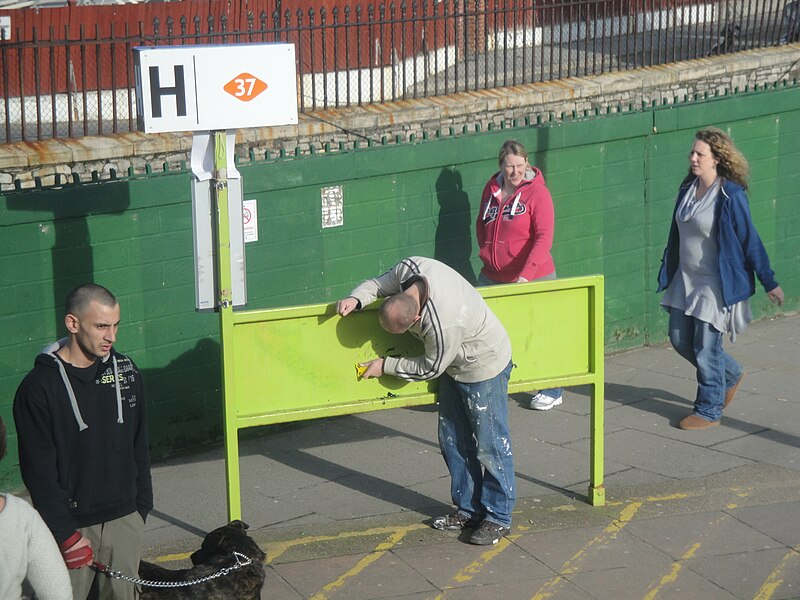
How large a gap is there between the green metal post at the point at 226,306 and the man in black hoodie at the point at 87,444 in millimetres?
1215

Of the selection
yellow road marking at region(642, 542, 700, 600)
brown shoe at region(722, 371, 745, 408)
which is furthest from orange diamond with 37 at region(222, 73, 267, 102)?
brown shoe at region(722, 371, 745, 408)

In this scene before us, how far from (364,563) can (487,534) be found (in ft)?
2.33

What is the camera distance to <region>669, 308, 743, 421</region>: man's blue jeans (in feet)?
26.4

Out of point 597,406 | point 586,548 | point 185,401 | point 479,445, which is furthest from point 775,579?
point 185,401

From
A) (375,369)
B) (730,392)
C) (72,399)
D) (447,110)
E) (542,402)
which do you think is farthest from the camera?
(447,110)

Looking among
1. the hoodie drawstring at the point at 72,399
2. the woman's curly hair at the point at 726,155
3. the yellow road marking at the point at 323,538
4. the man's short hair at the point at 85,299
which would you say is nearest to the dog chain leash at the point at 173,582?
the hoodie drawstring at the point at 72,399

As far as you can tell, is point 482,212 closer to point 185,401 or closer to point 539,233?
point 539,233

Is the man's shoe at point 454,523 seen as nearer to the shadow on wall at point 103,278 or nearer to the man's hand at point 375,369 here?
the man's hand at point 375,369

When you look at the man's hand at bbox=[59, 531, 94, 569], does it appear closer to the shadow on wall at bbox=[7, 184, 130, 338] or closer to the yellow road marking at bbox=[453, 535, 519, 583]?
the yellow road marking at bbox=[453, 535, 519, 583]

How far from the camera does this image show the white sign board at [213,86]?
18.1 feet

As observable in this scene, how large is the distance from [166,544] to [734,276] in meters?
4.19

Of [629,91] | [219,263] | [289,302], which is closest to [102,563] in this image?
[219,263]

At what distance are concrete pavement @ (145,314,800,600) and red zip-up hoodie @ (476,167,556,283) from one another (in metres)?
1.13

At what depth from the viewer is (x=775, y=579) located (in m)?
5.92
